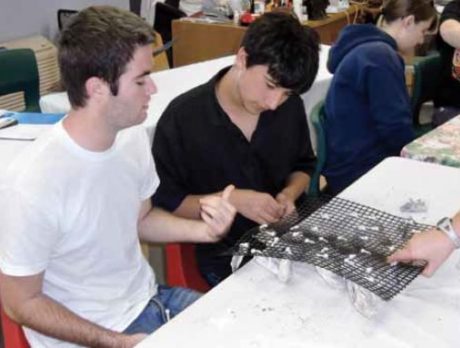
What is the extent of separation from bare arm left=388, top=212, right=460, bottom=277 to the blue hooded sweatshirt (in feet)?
2.66

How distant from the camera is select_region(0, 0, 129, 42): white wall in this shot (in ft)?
11.9

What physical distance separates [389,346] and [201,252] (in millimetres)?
686

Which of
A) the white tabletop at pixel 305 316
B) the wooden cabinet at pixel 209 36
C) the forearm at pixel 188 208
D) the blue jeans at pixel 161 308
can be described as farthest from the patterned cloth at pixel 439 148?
the wooden cabinet at pixel 209 36

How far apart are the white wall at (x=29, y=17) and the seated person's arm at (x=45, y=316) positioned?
282 centimetres

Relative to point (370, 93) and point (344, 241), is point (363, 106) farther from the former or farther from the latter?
point (344, 241)

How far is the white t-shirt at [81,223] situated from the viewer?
1032 mm

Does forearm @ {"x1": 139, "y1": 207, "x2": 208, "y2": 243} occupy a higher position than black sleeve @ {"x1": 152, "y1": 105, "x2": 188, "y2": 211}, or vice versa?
black sleeve @ {"x1": 152, "y1": 105, "x2": 188, "y2": 211}

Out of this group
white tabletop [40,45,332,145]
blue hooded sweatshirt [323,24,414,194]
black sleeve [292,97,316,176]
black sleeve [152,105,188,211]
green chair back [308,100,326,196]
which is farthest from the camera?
white tabletop [40,45,332,145]

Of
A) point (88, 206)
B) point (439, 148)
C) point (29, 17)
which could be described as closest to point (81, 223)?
point (88, 206)

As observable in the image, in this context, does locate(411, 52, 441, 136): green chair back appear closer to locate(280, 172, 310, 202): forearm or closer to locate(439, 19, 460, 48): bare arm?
locate(439, 19, 460, 48): bare arm

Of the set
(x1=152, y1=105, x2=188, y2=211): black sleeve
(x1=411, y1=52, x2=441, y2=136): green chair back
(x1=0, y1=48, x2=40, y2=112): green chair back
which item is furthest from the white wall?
Answer: (x1=152, y1=105, x2=188, y2=211): black sleeve

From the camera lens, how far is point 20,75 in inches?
96.4

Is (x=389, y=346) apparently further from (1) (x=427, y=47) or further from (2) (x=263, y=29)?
(1) (x=427, y=47)

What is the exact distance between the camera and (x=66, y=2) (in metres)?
4.00
